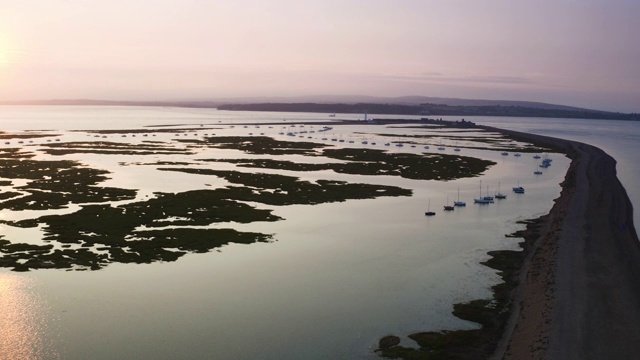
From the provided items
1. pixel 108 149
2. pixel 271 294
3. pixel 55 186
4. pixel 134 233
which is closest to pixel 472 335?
pixel 271 294

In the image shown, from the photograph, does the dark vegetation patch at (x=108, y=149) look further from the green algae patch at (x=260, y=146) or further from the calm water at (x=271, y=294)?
the calm water at (x=271, y=294)

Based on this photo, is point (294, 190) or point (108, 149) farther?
point (108, 149)

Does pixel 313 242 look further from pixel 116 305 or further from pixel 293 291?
pixel 116 305

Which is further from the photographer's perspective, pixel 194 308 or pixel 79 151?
pixel 79 151

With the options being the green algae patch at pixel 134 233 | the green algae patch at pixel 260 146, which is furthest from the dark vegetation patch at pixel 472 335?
the green algae patch at pixel 260 146

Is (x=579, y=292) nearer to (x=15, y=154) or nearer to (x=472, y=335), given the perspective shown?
(x=472, y=335)

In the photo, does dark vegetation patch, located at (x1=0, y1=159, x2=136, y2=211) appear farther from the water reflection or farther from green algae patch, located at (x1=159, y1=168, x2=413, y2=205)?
the water reflection

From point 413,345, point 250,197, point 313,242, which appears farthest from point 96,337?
point 250,197
